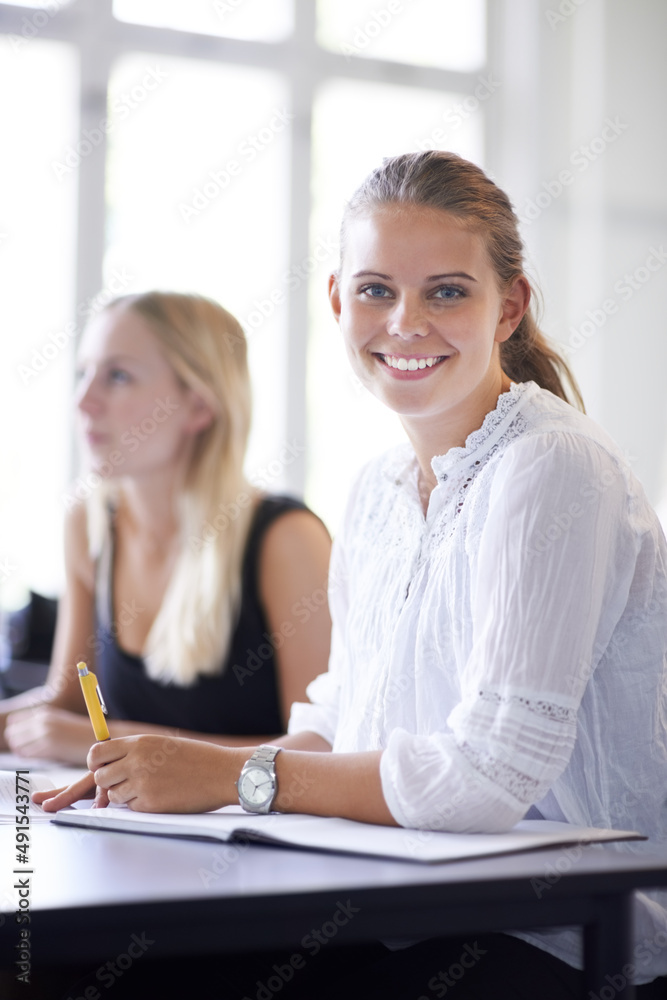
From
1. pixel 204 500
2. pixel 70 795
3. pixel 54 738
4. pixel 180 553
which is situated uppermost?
pixel 204 500

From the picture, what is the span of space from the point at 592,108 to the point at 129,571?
3.19 metres

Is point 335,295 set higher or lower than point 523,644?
higher

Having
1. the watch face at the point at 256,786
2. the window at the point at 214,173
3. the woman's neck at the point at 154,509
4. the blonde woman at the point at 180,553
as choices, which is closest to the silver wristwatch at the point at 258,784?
the watch face at the point at 256,786

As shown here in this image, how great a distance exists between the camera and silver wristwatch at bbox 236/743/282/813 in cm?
102

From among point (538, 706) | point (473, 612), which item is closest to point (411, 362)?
point (473, 612)

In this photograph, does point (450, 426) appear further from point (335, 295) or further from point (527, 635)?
point (527, 635)

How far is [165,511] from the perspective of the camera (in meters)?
2.21

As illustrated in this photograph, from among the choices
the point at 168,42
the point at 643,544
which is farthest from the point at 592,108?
the point at 643,544

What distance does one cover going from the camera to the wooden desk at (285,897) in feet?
2.27

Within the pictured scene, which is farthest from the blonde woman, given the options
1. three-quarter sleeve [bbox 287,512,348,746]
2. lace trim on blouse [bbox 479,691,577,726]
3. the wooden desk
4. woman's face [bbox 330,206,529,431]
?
the wooden desk

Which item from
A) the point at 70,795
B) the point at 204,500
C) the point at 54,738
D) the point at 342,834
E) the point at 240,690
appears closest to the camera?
the point at 342,834

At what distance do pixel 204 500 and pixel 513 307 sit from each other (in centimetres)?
93

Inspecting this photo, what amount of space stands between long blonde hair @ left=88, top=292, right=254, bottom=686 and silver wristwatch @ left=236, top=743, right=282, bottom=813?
0.95m

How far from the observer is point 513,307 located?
1375mm
